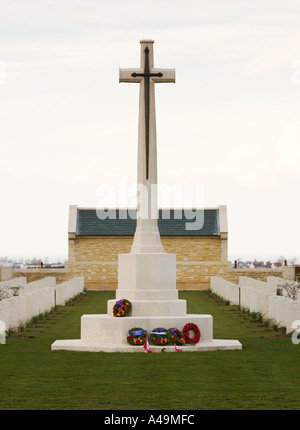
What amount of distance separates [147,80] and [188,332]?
19.8ft

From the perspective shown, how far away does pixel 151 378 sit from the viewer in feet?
44.3

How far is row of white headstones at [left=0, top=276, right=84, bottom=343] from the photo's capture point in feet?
68.6

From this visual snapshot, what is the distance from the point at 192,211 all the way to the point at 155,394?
39.6m

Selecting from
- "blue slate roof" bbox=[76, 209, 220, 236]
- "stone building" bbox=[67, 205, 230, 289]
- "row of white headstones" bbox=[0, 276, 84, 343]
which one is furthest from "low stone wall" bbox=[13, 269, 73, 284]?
"row of white headstones" bbox=[0, 276, 84, 343]

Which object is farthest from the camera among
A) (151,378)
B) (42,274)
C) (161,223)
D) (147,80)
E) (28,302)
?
(161,223)

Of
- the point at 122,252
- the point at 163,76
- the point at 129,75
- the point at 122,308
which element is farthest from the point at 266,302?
the point at 122,252

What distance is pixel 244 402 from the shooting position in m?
Result: 11.4

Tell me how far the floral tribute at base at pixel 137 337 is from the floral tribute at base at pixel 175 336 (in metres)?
0.51

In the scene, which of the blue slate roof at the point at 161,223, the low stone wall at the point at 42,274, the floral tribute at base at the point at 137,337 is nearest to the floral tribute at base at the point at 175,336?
the floral tribute at base at the point at 137,337

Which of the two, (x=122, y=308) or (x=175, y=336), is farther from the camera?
(x=122, y=308)

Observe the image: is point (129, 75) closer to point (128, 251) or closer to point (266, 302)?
point (266, 302)

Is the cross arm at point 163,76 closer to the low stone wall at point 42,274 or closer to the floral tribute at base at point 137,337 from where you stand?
the floral tribute at base at point 137,337
